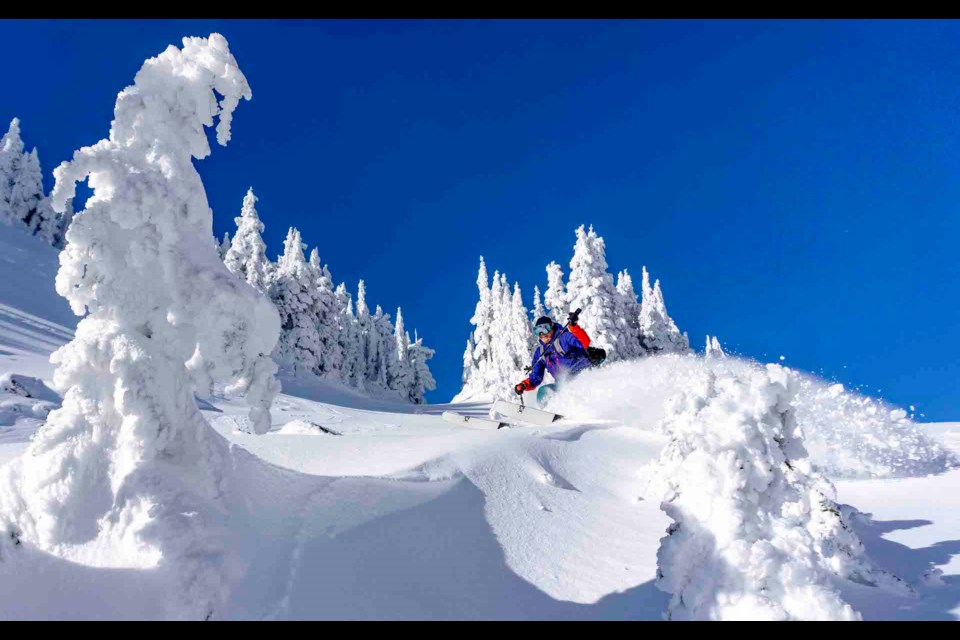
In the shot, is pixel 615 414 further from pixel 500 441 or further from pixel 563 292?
pixel 563 292

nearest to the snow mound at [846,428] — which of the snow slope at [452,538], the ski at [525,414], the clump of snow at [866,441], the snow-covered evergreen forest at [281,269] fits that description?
the clump of snow at [866,441]

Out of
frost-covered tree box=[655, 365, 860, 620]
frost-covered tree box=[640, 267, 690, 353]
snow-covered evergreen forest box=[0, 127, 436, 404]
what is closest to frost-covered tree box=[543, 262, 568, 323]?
frost-covered tree box=[640, 267, 690, 353]

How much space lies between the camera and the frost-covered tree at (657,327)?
140ft

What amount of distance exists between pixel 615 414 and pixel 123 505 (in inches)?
433

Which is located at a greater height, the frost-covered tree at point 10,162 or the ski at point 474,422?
the frost-covered tree at point 10,162

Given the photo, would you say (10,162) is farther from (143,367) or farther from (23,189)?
(143,367)

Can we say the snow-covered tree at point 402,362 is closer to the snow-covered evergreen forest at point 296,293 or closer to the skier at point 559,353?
the snow-covered evergreen forest at point 296,293

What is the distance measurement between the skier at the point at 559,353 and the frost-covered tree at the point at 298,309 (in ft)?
108

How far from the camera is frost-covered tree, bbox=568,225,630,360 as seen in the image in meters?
35.5

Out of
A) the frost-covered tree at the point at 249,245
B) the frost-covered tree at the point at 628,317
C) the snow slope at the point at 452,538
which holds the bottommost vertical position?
the snow slope at the point at 452,538

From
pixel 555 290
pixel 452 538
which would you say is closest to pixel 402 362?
pixel 555 290

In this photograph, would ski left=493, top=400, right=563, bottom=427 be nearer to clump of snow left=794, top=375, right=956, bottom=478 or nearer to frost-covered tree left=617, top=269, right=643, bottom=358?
clump of snow left=794, top=375, right=956, bottom=478

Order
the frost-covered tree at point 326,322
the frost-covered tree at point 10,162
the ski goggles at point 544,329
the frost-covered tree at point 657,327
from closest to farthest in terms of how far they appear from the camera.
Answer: the ski goggles at point 544,329 < the frost-covered tree at point 657,327 < the frost-covered tree at point 326,322 < the frost-covered tree at point 10,162

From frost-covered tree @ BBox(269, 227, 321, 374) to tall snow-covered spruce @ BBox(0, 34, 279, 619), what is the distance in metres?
41.6
